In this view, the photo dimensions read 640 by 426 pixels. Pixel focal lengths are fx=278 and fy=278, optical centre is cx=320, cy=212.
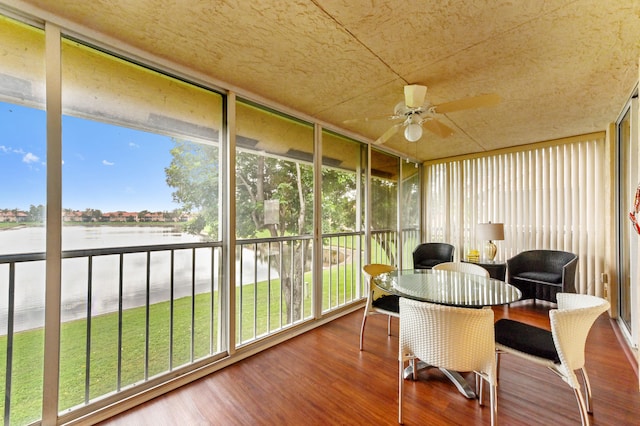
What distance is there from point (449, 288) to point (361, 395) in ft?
3.48

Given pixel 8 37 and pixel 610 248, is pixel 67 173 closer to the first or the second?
pixel 8 37

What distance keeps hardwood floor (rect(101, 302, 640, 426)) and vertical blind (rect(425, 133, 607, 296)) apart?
194 cm

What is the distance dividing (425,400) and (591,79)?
2909 millimetres

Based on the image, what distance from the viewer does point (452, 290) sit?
220 centimetres

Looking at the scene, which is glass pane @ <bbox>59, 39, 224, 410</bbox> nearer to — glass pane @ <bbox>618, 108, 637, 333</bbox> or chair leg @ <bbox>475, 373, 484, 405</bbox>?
chair leg @ <bbox>475, 373, 484, 405</bbox>

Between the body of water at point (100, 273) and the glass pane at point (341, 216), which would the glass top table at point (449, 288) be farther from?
the body of water at point (100, 273)

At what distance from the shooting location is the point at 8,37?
1561 millimetres

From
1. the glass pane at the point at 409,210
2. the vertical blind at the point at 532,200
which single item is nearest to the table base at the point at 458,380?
the glass pane at the point at 409,210

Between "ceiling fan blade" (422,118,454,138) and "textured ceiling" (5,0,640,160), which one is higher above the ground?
"textured ceiling" (5,0,640,160)

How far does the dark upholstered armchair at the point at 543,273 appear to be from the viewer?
3.50m

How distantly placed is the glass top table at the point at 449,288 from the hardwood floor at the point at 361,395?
68 centimetres

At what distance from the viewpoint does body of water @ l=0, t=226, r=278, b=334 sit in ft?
5.33

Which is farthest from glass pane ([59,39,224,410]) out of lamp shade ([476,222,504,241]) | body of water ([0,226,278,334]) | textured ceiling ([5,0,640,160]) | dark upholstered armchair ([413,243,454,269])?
lamp shade ([476,222,504,241])

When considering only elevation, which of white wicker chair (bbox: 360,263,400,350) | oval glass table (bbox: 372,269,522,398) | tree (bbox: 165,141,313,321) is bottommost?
white wicker chair (bbox: 360,263,400,350)
